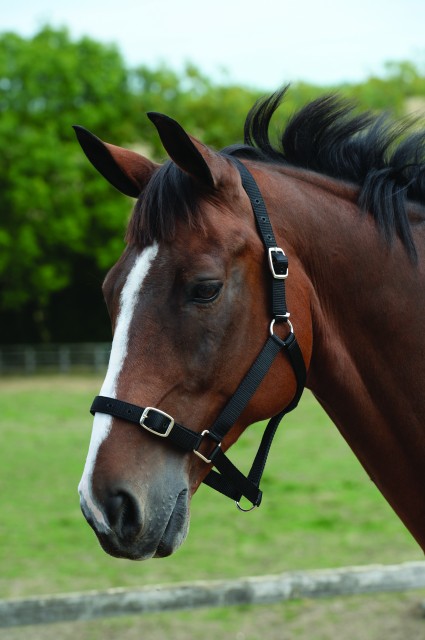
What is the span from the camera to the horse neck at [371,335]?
8.07 ft

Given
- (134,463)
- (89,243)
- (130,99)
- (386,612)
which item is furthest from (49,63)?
(134,463)

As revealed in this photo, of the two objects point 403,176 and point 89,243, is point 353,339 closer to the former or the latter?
point 403,176

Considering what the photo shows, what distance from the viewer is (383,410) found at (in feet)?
8.14

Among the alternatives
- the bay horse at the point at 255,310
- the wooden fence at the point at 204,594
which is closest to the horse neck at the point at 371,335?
the bay horse at the point at 255,310

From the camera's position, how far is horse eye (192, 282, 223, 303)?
218 cm

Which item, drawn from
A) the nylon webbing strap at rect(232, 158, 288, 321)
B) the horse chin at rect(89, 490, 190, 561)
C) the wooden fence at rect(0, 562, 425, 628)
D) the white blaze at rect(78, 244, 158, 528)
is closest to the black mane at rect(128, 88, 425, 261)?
the nylon webbing strap at rect(232, 158, 288, 321)

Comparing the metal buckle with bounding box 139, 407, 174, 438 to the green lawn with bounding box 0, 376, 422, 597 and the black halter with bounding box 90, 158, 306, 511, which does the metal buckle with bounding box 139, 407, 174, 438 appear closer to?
the black halter with bounding box 90, 158, 306, 511

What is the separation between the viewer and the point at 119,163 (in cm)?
247

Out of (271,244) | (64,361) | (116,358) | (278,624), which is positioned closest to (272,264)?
(271,244)

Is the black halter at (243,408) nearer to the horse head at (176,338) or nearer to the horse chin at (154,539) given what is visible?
the horse head at (176,338)

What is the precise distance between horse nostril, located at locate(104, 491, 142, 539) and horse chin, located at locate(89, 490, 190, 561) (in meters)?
0.02

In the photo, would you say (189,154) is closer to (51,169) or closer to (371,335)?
(371,335)

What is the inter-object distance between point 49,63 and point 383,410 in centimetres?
2806

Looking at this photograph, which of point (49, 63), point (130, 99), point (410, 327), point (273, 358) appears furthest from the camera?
point (130, 99)
